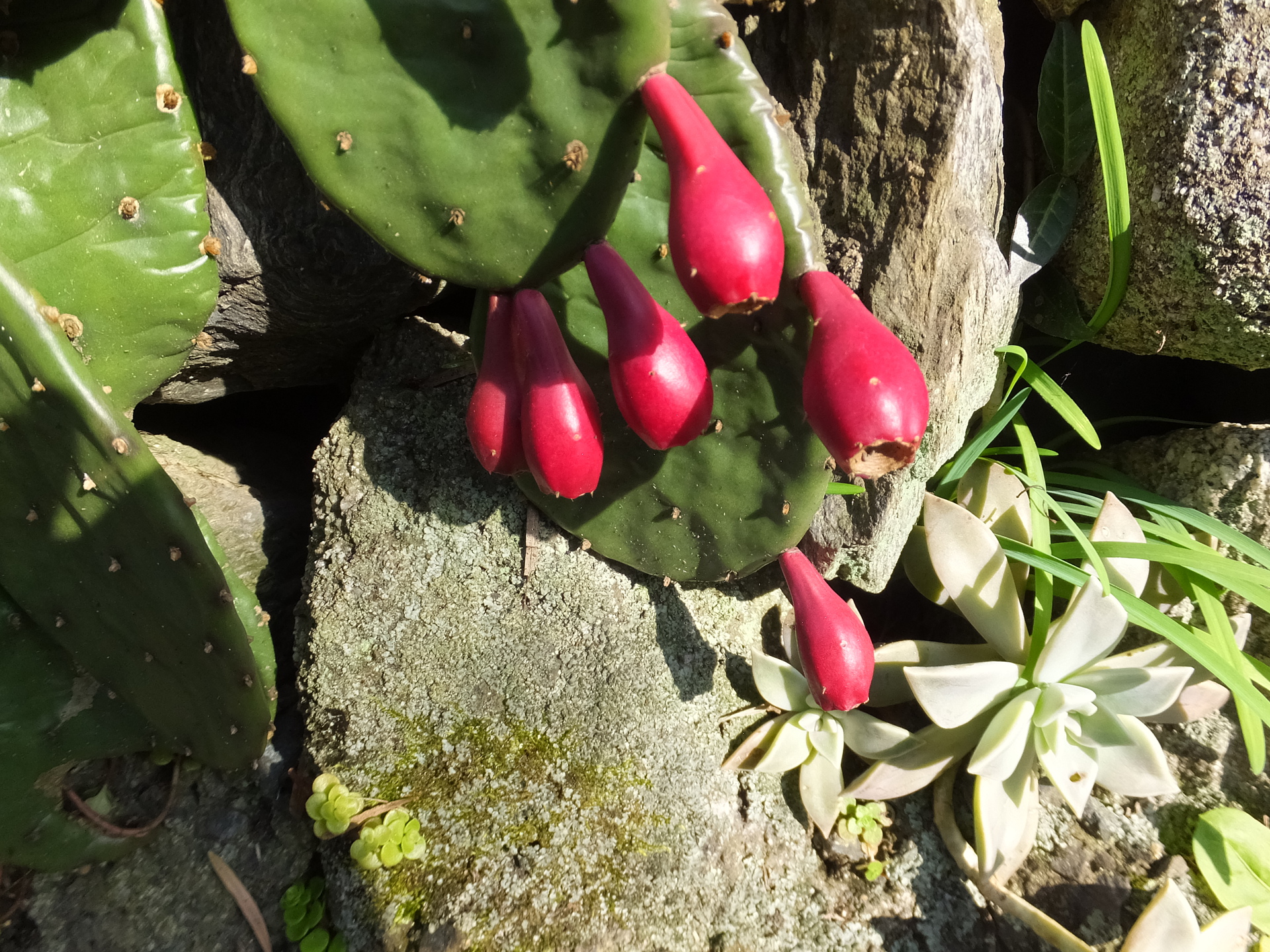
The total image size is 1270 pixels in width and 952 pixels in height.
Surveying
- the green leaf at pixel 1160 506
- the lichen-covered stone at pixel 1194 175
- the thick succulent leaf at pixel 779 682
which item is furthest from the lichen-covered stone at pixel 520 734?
the lichen-covered stone at pixel 1194 175

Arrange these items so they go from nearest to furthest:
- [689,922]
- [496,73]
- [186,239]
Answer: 1. [496,73]
2. [186,239]
3. [689,922]

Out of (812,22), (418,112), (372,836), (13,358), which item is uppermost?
(812,22)

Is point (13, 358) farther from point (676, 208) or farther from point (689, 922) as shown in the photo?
point (689, 922)

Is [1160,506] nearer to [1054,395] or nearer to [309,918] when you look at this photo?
[1054,395]

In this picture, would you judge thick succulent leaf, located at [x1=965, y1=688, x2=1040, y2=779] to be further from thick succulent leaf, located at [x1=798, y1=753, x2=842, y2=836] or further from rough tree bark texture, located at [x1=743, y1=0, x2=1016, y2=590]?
rough tree bark texture, located at [x1=743, y1=0, x2=1016, y2=590]

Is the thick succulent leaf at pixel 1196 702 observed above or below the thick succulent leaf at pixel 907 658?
above

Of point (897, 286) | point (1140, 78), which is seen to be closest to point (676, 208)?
point (897, 286)

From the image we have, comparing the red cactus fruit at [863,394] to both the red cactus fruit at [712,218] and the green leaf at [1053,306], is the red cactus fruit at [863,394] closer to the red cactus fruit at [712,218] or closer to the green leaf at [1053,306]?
the red cactus fruit at [712,218]
